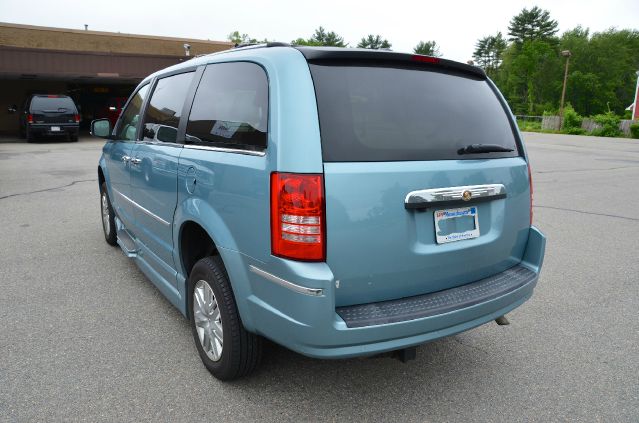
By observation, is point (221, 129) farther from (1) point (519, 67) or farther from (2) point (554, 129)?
(1) point (519, 67)

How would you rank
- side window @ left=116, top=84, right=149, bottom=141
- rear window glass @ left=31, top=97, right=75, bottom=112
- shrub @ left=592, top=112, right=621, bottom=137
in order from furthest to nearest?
1. shrub @ left=592, top=112, right=621, bottom=137
2. rear window glass @ left=31, top=97, right=75, bottom=112
3. side window @ left=116, top=84, right=149, bottom=141

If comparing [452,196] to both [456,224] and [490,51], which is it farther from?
[490,51]

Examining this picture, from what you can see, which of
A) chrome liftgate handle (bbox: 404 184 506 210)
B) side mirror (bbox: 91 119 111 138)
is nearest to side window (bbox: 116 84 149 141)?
side mirror (bbox: 91 119 111 138)

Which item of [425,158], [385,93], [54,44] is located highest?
[54,44]

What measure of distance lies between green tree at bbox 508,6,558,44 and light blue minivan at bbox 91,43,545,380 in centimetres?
10268

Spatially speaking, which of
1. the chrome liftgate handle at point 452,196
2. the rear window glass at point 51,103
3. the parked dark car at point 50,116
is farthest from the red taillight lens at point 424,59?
the rear window glass at point 51,103

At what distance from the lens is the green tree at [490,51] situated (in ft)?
361

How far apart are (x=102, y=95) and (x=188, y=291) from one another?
30.8 m

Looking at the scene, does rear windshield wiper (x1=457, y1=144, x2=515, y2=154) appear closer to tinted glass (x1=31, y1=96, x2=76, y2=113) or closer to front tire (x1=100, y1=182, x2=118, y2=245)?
front tire (x1=100, y1=182, x2=118, y2=245)

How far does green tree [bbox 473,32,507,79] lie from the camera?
110 meters

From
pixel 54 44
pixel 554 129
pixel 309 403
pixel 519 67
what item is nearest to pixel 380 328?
pixel 309 403

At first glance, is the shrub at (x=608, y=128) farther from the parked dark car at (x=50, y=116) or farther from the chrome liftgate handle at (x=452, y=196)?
the chrome liftgate handle at (x=452, y=196)

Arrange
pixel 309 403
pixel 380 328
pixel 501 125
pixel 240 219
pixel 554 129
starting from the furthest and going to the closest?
pixel 554 129
pixel 501 125
pixel 309 403
pixel 240 219
pixel 380 328

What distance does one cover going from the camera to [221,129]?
2811mm
